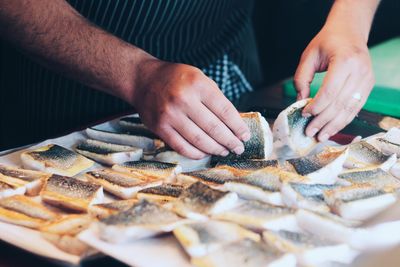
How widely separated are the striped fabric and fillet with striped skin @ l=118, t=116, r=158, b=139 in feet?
0.95

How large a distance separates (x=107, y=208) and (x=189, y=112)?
1.30 feet

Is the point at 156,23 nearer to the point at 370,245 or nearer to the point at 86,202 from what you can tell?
the point at 86,202

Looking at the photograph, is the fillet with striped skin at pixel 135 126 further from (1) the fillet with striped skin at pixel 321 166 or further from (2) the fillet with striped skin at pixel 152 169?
(1) the fillet with striped skin at pixel 321 166

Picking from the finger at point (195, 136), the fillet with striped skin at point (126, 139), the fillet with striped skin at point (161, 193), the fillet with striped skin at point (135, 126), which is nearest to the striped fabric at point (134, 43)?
the fillet with striped skin at point (135, 126)

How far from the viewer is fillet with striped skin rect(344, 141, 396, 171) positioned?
1.66 meters

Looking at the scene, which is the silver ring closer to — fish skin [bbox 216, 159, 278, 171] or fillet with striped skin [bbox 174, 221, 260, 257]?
fish skin [bbox 216, 159, 278, 171]

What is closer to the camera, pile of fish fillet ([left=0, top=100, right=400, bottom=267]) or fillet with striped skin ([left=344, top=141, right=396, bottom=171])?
pile of fish fillet ([left=0, top=100, right=400, bottom=267])

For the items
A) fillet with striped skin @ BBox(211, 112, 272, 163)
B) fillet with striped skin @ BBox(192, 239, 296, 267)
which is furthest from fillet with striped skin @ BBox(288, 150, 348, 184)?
fillet with striped skin @ BBox(192, 239, 296, 267)

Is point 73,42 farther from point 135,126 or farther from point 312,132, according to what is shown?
point 312,132

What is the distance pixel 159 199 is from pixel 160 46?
966mm

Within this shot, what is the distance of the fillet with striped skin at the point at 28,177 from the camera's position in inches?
60.3

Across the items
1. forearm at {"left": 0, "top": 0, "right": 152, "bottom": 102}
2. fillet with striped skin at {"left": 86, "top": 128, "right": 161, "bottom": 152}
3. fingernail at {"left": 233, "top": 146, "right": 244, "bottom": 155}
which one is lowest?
fillet with striped skin at {"left": 86, "top": 128, "right": 161, "bottom": 152}

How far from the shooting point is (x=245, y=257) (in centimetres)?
116

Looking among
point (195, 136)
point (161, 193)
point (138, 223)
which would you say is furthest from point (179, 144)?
point (138, 223)
